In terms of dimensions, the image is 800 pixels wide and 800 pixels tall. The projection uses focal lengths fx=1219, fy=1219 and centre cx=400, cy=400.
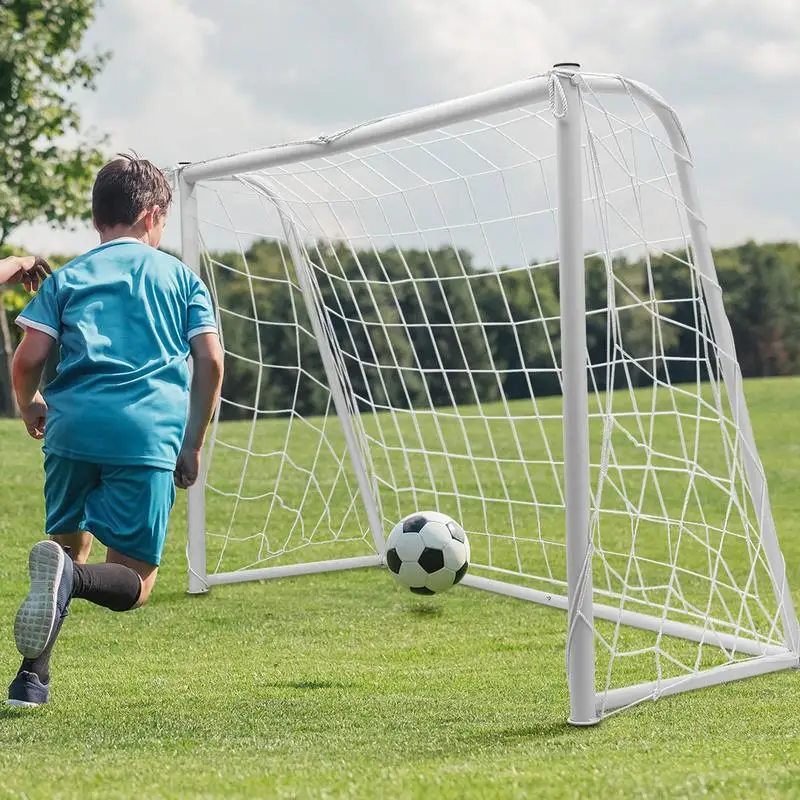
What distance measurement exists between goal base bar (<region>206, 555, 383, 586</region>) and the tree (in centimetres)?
1381

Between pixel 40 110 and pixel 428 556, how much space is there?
677 inches

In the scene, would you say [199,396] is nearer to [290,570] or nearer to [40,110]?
[290,570]

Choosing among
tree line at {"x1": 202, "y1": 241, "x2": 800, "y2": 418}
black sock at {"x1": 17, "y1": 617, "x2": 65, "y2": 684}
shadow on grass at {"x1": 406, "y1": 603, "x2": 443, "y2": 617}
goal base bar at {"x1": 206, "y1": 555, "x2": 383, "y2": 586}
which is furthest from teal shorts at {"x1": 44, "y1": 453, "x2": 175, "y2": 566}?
tree line at {"x1": 202, "y1": 241, "x2": 800, "y2": 418}

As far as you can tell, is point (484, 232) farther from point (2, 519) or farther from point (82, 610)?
point (2, 519)

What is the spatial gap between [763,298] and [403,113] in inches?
1013

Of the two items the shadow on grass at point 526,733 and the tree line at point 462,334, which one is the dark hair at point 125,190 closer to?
the shadow on grass at point 526,733

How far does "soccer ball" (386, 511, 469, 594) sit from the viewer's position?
5852mm

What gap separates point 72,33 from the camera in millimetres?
21141

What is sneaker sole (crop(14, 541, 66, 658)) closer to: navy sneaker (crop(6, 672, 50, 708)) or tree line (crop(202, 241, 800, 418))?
navy sneaker (crop(6, 672, 50, 708))

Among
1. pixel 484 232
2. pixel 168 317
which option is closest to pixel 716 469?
pixel 484 232

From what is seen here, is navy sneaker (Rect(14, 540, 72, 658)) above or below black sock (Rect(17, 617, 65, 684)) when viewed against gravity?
above

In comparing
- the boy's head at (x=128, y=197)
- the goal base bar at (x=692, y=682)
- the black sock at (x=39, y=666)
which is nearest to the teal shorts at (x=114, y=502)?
the black sock at (x=39, y=666)

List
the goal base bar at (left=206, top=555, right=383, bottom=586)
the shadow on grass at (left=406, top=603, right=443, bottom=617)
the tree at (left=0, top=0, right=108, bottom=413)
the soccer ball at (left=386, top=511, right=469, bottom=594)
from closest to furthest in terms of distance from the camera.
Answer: the soccer ball at (left=386, top=511, right=469, bottom=594)
the shadow on grass at (left=406, top=603, right=443, bottom=617)
the goal base bar at (left=206, top=555, right=383, bottom=586)
the tree at (left=0, top=0, right=108, bottom=413)

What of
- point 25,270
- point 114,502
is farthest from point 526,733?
point 25,270
